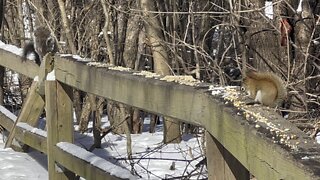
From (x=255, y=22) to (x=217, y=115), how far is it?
16.4ft

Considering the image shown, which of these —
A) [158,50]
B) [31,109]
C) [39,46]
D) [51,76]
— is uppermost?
[39,46]

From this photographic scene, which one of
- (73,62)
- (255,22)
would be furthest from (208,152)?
(255,22)

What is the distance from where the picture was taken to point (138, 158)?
6.38 m

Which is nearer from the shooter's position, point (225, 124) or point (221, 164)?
point (225, 124)

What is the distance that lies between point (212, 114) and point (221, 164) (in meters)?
0.18

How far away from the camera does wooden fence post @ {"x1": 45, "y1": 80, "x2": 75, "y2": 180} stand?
15.7 ft

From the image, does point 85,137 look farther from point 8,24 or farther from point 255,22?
point 8,24

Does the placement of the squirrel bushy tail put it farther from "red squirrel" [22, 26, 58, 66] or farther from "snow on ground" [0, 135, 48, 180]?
"snow on ground" [0, 135, 48, 180]

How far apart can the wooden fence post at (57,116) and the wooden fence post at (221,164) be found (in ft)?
7.31

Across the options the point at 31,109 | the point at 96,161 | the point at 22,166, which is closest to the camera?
the point at 96,161

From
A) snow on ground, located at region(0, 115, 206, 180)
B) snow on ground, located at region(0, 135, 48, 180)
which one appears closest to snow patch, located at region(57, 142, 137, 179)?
snow on ground, located at region(0, 115, 206, 180)

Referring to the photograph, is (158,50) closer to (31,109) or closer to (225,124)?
(31,109)

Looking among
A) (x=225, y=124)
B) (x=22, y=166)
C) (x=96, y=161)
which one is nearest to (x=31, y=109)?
(x=22, y=166)

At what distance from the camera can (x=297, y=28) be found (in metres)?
7.56
